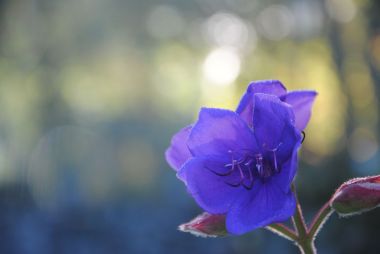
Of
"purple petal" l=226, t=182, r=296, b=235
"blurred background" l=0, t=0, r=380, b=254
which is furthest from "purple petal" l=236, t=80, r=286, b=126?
"blurred background" l=0, t=0, r=380, b=254

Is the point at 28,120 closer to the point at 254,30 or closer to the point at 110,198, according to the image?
the point at 110,198

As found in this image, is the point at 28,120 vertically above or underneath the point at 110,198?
above

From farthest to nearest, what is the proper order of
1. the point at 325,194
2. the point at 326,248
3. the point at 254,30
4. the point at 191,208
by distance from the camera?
the point at 254,30
the point at 191,208
the point at 325,194
the point at 326,248

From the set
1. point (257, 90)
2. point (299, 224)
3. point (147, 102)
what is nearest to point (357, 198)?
point (299, 224)

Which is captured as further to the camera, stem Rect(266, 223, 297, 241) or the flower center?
the flower center

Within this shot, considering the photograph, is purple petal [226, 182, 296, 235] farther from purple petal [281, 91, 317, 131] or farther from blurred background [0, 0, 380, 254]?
blurred background [0, 0, 380, 254]

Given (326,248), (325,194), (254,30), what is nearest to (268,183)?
(326,248)

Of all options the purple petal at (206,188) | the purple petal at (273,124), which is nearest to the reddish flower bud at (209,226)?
the purple petal at (206,188)

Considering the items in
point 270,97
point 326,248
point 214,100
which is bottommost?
point 326,248
